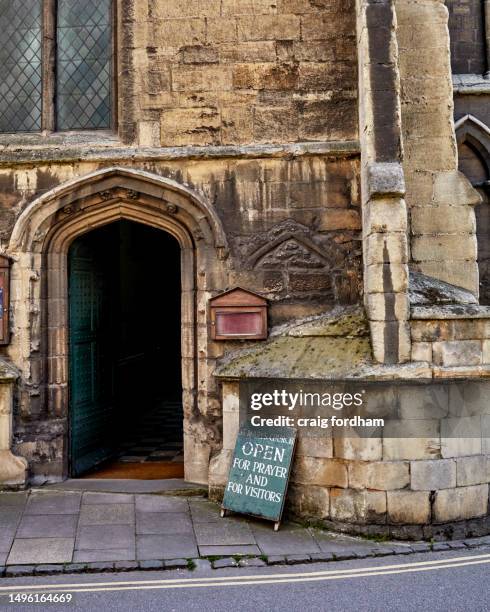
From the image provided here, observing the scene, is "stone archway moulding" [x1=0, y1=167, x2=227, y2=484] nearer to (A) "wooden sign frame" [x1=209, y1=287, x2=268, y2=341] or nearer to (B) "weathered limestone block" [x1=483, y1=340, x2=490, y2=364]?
(A) "wooden sign frame" [x1=209, y1=287, x2=268, y2=341]

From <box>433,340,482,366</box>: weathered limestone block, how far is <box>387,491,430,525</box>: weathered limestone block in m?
1.26

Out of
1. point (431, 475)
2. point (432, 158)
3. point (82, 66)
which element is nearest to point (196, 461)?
point (431, 475)

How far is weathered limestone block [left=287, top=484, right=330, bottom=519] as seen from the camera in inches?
224

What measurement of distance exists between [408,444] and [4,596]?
3575mm

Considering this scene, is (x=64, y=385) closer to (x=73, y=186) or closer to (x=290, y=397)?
(x=73, y=186)

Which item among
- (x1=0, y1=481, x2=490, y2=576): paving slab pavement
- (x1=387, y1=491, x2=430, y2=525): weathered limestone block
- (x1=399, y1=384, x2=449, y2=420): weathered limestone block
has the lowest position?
(x1=0, y1=481, x2=490, y2=576): paving slab pavement

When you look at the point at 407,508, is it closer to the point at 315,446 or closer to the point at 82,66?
the point at 315,446

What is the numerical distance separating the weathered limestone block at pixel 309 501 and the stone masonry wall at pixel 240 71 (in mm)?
3747

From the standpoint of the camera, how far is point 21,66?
723cm

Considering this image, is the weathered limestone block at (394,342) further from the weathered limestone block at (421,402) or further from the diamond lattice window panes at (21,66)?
the diamond lattice window panes at (21,66)

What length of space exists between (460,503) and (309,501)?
1401 millimetres

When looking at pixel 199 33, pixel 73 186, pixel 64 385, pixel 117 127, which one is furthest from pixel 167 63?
pixel 64 385

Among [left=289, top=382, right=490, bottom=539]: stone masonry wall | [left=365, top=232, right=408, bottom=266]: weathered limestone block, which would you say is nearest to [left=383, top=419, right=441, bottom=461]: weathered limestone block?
[left=289, top=382, right=490, bottom=539]: stone masonry wall

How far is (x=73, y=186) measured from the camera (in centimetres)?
671
